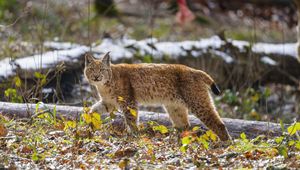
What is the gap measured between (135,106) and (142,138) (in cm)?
106

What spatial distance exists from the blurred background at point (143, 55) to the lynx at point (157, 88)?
289mm

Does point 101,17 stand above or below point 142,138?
above

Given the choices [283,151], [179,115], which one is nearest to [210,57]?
[179,115]

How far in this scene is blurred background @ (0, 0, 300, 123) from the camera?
8711 mm

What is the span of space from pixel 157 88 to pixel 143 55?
8.70ft

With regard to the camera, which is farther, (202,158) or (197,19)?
(197,19)

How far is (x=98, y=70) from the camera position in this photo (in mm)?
7398

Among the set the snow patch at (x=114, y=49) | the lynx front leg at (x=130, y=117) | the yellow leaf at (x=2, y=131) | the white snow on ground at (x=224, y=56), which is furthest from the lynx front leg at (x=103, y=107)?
the white snow on ground at (x=224, y=56)

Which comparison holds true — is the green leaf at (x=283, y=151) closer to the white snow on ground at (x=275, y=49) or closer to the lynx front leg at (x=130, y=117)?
the lynx front leg at (x=130, y=117)

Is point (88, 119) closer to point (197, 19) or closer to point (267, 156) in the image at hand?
point (267, 156)

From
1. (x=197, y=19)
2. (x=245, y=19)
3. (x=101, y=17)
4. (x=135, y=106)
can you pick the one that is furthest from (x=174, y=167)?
(x=245, y=19)

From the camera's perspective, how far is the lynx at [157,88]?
24.0ft

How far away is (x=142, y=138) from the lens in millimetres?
6387

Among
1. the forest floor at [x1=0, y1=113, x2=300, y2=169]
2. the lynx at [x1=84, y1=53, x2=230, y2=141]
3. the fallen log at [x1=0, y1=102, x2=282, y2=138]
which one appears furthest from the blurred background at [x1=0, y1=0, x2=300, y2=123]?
the forest floor at [x1=0, y1=113, x2=300, y2=169]
